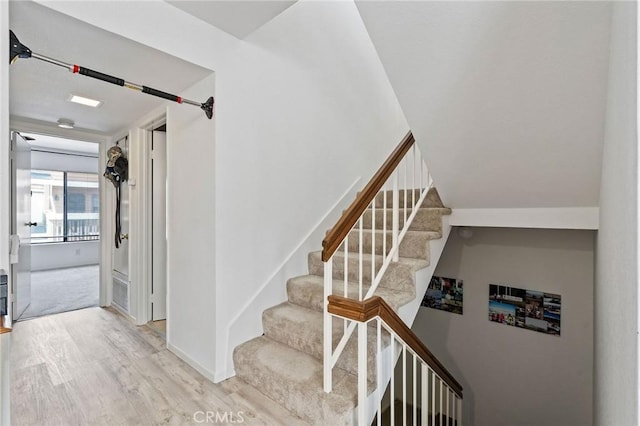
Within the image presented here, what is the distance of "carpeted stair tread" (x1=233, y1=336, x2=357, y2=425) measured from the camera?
1573mm

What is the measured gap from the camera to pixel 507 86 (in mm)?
1512

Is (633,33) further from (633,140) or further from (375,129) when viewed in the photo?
(375,129)

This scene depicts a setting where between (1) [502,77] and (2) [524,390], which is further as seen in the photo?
(2) [524,390]

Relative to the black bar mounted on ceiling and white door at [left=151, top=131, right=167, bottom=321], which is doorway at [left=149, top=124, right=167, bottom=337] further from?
the black bar mounted on ceiling

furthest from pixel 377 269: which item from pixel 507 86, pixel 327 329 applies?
pixel 507 86

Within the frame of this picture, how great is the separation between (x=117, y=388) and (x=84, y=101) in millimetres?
2343

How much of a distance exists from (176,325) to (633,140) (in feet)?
9.34

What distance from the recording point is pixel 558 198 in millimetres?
2074

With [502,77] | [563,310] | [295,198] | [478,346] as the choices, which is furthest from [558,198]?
[478,346]

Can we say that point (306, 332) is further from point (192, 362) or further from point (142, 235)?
point (142, 235)

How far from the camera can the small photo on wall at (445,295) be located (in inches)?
147

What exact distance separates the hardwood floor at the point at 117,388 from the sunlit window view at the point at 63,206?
5287 mm

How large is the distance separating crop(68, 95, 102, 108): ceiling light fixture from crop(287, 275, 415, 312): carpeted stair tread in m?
2.33

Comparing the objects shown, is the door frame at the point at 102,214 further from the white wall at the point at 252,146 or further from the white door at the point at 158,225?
the white wall at the point at 252,146
